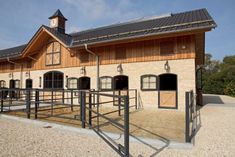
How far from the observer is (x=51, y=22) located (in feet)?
52.4

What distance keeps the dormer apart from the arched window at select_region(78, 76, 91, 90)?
19.2 ft

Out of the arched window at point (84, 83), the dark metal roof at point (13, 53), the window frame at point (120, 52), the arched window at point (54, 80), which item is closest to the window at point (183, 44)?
the window frame at point (120, 52)

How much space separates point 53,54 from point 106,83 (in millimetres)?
5413

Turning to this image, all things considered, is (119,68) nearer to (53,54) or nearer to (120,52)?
(120,52)

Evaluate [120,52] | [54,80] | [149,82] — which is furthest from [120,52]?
[54,80]

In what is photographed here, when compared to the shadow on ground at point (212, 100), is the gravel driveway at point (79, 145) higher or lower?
higher

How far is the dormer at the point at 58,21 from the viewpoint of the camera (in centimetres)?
1550

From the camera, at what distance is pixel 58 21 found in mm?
15516

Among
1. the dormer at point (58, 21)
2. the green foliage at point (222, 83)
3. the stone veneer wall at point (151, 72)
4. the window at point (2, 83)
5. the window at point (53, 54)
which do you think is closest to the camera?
the stone veneer wall at point (151, 72)

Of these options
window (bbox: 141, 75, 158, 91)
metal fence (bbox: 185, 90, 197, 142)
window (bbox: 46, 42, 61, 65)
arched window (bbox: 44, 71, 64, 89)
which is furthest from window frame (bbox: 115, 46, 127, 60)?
metal fence (bbox: 185, 90, 197, 142)

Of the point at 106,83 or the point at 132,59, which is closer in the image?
the point at 132,59

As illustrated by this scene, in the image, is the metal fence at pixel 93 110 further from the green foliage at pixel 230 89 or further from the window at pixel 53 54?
the green foliage at pixel 230 89

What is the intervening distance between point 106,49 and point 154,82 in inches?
148

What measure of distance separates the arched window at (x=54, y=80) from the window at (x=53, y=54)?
2.76 feet
